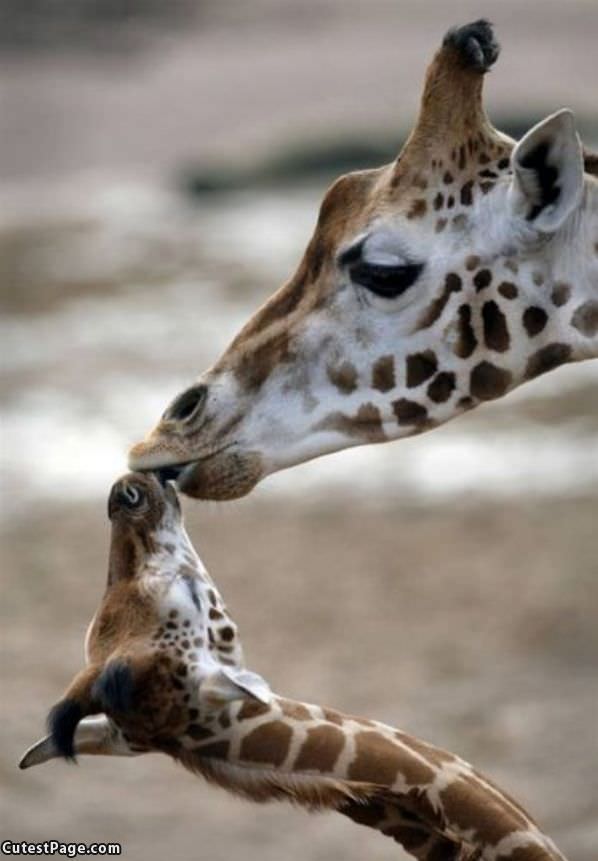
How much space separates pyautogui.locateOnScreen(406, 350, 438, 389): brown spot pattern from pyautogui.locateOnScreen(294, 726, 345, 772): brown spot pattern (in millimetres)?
879

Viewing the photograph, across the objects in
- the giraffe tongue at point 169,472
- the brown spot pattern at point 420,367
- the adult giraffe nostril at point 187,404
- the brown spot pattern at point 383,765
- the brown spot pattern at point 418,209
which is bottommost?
the brown spot pattern at point 383,765

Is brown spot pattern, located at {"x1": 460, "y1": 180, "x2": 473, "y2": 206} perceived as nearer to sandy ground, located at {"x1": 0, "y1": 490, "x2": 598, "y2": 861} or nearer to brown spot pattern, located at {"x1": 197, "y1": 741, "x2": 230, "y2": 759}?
brown spot pattern, located at {"x1": 197, "y1": 741, "x2": 230, "y2": 759}

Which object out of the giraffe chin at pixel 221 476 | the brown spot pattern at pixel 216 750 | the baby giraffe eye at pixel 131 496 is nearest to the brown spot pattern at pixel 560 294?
the giraffe chin at pixel 221 476

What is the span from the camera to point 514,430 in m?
16.6

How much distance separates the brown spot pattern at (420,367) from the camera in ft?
18.2

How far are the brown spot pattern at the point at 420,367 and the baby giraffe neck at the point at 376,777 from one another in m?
0.87

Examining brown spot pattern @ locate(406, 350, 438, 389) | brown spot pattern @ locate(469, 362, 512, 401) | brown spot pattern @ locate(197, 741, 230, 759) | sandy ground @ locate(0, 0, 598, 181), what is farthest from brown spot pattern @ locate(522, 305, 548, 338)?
sandy ground @ locate(0, 0, 598, 181)

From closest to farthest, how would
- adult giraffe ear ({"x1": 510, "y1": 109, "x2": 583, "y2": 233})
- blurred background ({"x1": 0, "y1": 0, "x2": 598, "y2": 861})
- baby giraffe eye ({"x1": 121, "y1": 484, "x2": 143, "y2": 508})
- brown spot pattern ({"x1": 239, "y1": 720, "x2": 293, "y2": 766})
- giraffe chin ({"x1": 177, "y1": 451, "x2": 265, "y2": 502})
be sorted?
brown spot pattern ({"x1": 239, "y1": 720, "x2": 293, "y2": 766})
adult giraffe ear ({"x1": 510, "y1": 109, "x2": 583, "y2": 233})
baby giraffe eye ({"x1": 121, "y1": 484, "x2": 143, "y2": 508})
giraffe chin ({"x1": 177, "y1": 451, "x2": 265, "y2": 502})
blurred background ({"x1": 0, "y1": 0, "x2": 598, "y2": 861})

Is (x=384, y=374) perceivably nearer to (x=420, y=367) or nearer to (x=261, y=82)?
(x=420, y=367)

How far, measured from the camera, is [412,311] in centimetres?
555

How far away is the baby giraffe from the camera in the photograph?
5.10 meters

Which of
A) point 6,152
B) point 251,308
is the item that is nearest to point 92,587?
point 251,308

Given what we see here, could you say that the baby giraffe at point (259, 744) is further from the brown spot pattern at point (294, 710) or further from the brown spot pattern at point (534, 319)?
the brown spot pattern at point (534, 319)

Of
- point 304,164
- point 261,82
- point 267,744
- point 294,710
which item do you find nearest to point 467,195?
point 294,710
